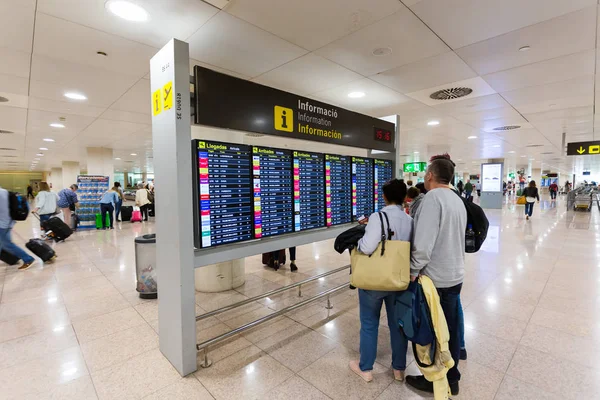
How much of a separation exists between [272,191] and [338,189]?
1034 millimetres

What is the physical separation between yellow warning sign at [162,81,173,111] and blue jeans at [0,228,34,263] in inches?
202

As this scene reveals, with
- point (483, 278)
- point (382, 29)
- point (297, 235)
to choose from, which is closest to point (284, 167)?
point (297, 235)

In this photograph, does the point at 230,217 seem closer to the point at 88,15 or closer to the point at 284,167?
the point at 284,167

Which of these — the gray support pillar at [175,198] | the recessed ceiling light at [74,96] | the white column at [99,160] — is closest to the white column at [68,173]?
the white column at [99,160]

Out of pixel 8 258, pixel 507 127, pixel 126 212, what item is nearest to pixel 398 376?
pixel 8 258

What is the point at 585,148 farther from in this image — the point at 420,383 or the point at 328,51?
A: the point at 420,383

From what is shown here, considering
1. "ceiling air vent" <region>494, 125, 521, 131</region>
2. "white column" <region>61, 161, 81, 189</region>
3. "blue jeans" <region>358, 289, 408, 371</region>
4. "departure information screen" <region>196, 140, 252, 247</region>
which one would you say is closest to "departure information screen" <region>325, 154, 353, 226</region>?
"departure information screen" <region>196, 140, 252, 247</region>

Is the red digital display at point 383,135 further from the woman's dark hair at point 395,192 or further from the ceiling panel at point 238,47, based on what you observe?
the woman's dark hair at point 395,192

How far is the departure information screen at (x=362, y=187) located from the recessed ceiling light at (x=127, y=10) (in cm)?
275

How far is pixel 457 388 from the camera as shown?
209 cm

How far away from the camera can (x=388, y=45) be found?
3.35 metres

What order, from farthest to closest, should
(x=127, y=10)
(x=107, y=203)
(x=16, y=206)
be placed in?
(x=107, y=203) < (x=16, y=206) < (x=127, y=10)

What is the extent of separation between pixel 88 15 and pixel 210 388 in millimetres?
3522

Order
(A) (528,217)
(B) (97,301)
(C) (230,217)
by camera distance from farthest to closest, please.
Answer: (A) (528,217)
(B) (97,301)
(C) (230,217)
